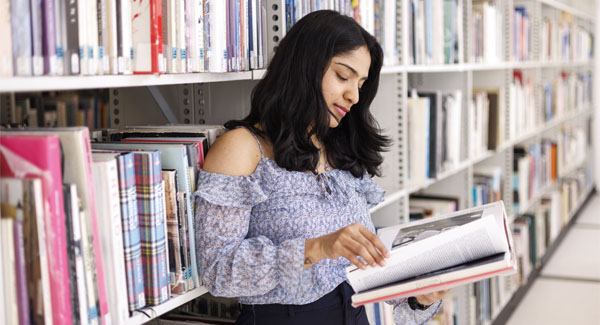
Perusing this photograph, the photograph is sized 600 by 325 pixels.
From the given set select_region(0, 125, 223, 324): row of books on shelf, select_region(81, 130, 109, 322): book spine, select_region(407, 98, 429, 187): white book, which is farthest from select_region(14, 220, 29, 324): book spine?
select_region(407, 98, 429, 187): white book

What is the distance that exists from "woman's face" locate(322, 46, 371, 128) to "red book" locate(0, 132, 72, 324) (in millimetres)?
628

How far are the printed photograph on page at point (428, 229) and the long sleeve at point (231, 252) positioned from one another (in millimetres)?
202

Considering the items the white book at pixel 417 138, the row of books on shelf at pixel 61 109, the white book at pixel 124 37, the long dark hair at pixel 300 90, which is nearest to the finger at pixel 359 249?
the long dark hair at pixel 300 90

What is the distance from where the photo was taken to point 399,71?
198 cm

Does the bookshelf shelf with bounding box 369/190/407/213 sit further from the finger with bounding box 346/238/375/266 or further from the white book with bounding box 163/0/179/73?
the white book with bounding box 163/0/179/73

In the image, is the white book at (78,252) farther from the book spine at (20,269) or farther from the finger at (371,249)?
the finger at (371,249)

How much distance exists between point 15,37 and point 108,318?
430 mm

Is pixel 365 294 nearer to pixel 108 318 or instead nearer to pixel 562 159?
pixel 108 318

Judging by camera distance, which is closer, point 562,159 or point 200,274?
point 200,274

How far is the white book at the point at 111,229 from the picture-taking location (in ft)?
3.17

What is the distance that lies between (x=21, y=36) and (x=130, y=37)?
21cm

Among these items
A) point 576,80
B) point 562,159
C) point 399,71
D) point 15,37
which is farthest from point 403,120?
point 576,80

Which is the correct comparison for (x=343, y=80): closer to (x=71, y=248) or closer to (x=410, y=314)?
(x=410, y=314)

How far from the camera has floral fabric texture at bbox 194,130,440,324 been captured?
1.17m
